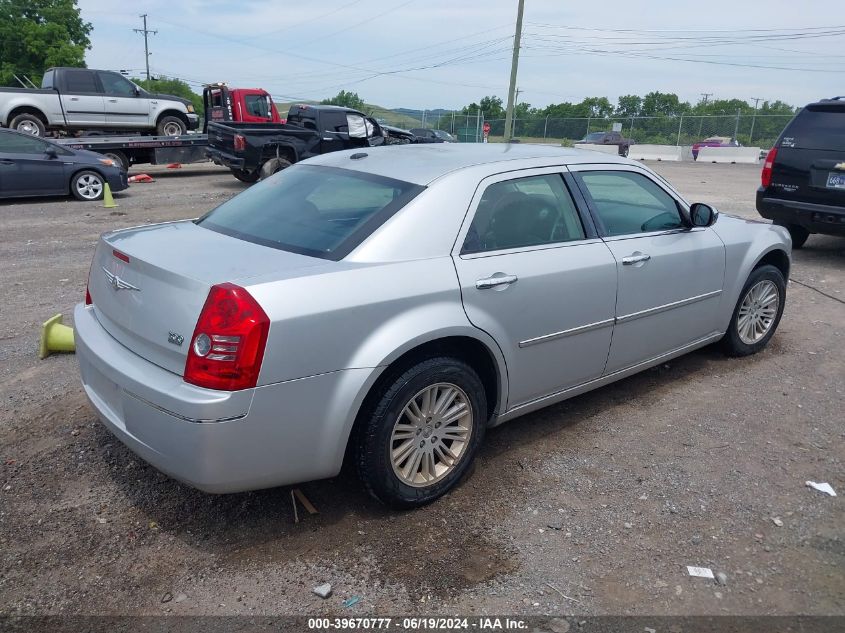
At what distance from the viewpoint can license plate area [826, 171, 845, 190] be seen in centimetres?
790

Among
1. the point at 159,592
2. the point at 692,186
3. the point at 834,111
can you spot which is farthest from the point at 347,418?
the point at 692,186

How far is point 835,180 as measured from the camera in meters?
7.97

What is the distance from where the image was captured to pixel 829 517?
3.30m

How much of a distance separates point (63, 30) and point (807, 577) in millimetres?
60952

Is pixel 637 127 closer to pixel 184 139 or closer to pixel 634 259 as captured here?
pixel 184 139

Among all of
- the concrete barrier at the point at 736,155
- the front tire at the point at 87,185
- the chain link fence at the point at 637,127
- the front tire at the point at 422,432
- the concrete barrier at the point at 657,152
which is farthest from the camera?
the chain link fence at the point at 637,127

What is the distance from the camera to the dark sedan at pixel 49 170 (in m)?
12.1

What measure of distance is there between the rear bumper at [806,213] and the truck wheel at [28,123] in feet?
53.5

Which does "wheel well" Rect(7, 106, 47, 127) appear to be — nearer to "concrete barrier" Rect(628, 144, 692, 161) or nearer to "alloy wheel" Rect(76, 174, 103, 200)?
"alloy wheel" Rect(76, 174, 103, 200)

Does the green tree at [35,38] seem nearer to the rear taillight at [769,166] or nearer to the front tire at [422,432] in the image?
the rear taillight at [769,166]

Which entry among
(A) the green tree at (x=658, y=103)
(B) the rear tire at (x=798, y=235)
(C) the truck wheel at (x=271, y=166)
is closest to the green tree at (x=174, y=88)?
(A) the green tree at (x=658, y=103)

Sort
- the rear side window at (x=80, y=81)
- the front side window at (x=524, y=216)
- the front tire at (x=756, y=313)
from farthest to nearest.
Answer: the rear side window at (x=80, y=81) < the front tire at (x=756, y=313) < the front side window at (x=524, y=216)

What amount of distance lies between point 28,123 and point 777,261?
17.8 meters

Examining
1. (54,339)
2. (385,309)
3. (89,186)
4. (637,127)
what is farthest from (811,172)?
(637,127)
